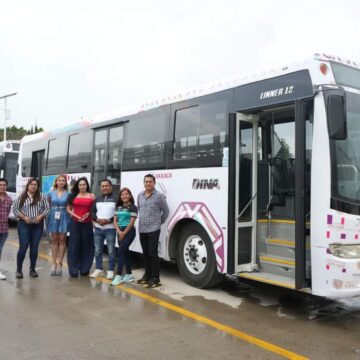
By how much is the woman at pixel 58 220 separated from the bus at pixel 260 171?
1.20 metres

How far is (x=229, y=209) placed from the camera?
6.15 m

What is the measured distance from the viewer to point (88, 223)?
7855 mm

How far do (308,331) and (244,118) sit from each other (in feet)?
9.42

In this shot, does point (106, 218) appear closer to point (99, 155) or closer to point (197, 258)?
point (197, 258)

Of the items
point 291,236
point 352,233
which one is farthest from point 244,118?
point 352,233

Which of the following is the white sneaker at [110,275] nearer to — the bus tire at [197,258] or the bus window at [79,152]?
the bus tire at [197,258]

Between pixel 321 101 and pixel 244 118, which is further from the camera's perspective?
pixel 244 118

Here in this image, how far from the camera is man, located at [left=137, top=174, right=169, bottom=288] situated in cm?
691

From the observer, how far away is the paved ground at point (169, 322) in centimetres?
437

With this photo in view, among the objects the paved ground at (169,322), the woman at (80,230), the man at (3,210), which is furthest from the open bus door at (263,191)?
the man at (3,210)

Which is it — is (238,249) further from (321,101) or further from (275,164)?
(321,101)

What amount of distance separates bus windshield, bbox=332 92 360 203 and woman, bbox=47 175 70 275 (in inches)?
184

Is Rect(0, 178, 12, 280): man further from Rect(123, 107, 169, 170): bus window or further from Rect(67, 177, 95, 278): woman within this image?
Rect(123, 107, 169, 170): bus window

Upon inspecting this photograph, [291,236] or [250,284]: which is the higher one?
[291,236]
